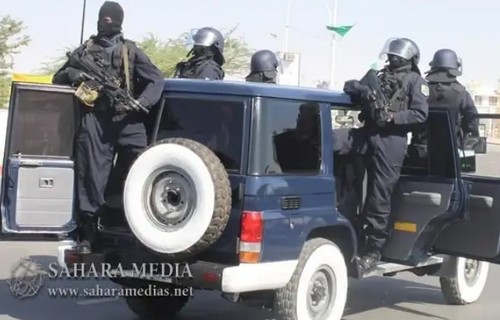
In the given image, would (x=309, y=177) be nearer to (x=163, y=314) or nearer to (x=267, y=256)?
(x=267, y=256)

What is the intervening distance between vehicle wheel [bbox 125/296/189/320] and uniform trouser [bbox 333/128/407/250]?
1773 mm

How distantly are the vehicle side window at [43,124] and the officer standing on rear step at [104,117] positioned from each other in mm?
147

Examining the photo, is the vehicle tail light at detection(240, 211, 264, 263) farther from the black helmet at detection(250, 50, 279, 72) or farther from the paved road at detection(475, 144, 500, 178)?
the black helmet at detection(250, 50, 279, 72)

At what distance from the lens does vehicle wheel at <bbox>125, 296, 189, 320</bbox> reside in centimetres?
746

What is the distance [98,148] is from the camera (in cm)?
662

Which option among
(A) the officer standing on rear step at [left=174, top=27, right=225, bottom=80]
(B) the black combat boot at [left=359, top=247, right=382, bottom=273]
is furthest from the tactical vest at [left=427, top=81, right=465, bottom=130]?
(A) the officer standing on rear step at [left=174, top=27, right=225, bottom=80]

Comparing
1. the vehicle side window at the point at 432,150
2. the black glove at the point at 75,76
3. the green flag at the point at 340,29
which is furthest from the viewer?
the green flag at the point at 340,29

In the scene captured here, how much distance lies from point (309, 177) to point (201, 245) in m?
1.06

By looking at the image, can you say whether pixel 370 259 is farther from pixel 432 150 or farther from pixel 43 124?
pixel 43 124

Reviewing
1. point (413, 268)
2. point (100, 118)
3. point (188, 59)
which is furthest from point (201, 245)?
point (188, 59)

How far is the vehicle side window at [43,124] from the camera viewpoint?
21.9 feet

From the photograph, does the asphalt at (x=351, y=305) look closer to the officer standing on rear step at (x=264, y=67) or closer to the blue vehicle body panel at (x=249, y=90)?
the blue vehicle body panel at (x=249, y=90)

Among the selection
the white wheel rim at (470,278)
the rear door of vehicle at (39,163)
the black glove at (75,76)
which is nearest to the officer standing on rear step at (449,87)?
the white wheel rim at (470,278)

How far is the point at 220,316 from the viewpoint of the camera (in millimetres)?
7746
